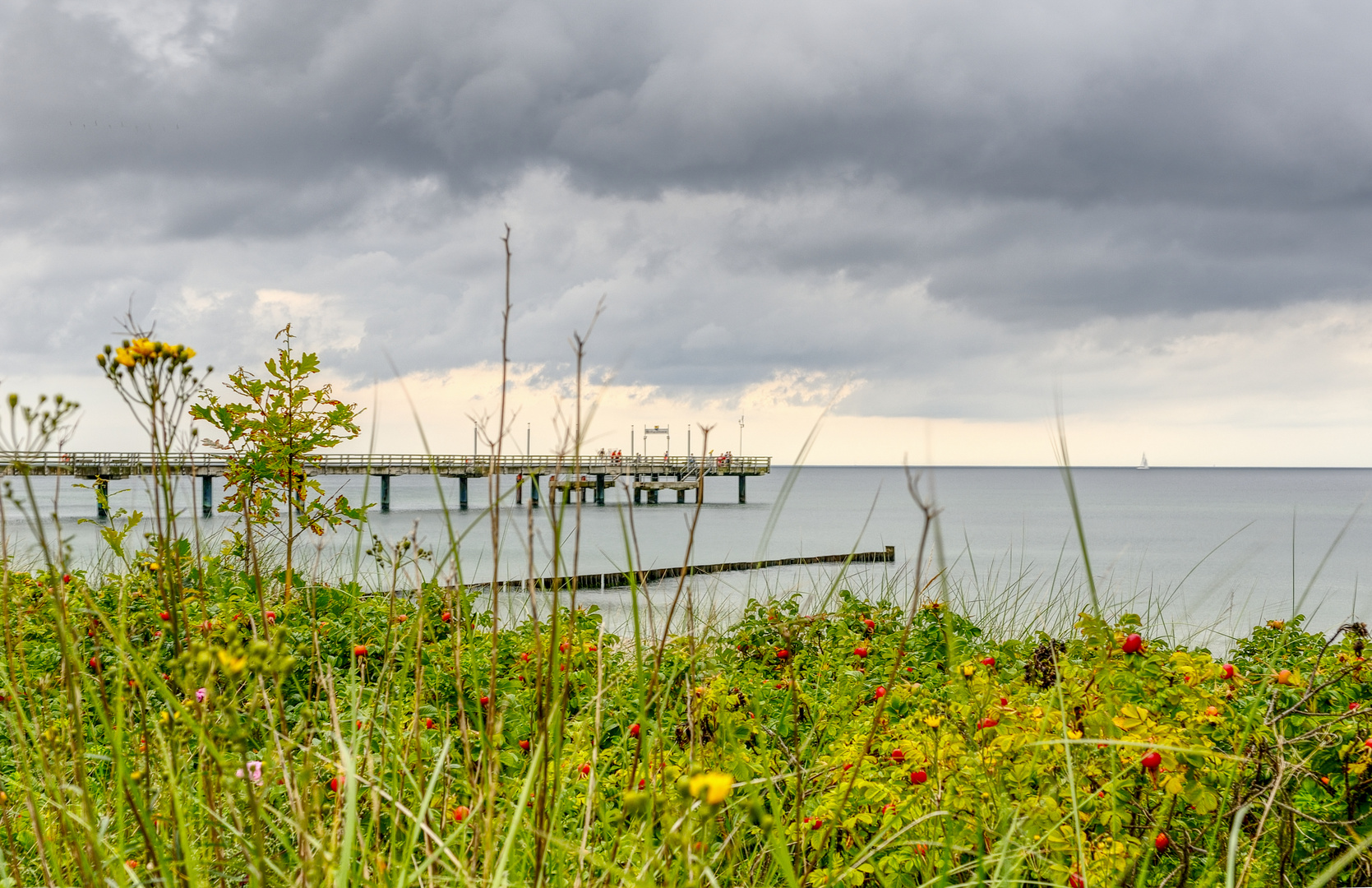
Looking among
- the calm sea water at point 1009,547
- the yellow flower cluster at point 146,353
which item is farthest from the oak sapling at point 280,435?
the yellow flower cluster at point 146,353

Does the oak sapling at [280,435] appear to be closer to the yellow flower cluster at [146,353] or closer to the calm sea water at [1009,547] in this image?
the calm sea water at [1009,547]

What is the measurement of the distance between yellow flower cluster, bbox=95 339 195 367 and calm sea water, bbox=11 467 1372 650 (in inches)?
11.8

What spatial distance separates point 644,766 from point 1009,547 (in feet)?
16.7

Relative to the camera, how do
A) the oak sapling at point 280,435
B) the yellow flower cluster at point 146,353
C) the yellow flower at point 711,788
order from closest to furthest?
the yellow flower at point 711,788, the yellow flower cluster at point 146,353, the oak sapling at point 280,435

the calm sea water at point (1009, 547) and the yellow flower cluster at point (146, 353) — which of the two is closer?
the yellow flower cluster at point (146, 353)

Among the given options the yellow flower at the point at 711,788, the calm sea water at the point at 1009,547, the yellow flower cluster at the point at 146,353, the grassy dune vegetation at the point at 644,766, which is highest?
the yellow flower cluster at the point at 146,353

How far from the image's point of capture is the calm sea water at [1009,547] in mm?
5984

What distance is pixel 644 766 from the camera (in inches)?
56.7

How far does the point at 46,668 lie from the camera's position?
131 inches

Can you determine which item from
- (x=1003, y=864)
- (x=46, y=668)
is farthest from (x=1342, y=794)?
(x=46, y=668)

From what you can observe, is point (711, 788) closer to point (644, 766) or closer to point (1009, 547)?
point (644, 766)

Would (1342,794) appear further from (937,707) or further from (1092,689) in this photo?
(937,707)

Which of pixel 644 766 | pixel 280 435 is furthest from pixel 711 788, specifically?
pixel 280 435

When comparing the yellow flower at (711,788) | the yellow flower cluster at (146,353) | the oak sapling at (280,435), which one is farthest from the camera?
the oak sapling at (280,435)
